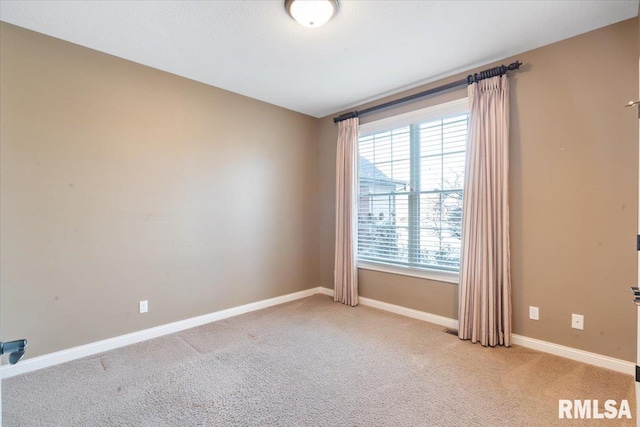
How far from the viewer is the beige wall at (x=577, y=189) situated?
2359mm

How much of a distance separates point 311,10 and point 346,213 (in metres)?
2.42

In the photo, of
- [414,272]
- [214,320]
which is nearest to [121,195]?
[214,320]

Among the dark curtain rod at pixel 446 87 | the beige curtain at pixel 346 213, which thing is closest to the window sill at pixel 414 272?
the beige curtain at pixel 346 213

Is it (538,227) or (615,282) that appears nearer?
(615,282)

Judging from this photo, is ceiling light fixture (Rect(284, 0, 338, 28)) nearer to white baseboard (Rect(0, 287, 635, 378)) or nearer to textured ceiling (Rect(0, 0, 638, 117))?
textured ceiling (Rect(0, 0, 638, 117))

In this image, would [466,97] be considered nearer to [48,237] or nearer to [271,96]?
[271,96]

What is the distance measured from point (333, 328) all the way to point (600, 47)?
3296 millimetres

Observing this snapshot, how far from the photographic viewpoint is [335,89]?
3.62 m

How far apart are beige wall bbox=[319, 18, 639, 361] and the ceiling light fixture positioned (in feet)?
5.86

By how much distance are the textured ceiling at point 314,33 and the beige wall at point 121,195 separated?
306mm

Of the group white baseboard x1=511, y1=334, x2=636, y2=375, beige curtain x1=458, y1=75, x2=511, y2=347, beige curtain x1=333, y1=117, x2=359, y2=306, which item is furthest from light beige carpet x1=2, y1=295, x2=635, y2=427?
beige curtain x1=333, y1=117, x2=359, y2=306

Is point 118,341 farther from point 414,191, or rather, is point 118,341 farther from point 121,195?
point 414,191

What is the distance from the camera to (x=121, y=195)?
2889mm

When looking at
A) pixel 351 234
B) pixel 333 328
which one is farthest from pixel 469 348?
pixel 351 234
